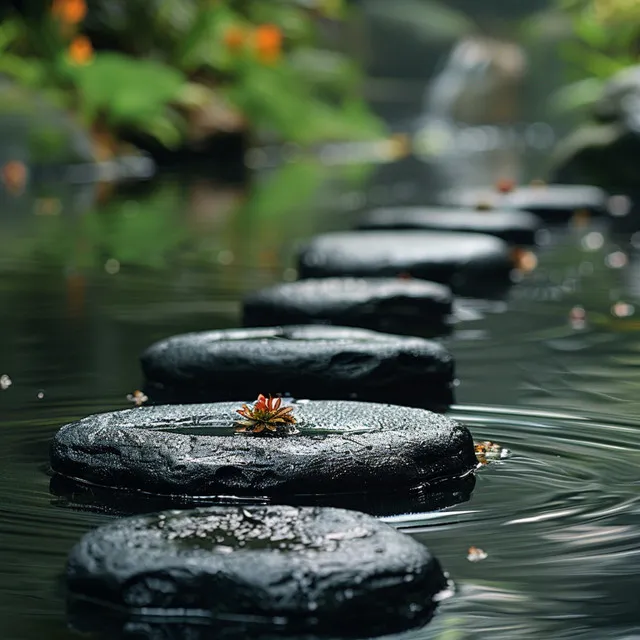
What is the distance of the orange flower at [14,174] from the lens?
14742 millimetres

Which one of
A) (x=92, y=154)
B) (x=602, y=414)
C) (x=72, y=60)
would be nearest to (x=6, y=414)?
(x=602, y=414)

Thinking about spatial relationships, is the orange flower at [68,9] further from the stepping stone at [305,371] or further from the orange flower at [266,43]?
the stepping stone at [305,371]

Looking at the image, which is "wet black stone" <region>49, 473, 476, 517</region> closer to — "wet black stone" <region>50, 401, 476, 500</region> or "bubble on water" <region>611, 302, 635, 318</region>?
"wet black stone" <region>50, 401, 476, 500</region>

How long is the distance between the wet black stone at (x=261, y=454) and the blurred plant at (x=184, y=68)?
45.3 ft

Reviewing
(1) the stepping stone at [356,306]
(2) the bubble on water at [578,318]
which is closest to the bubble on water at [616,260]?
(2) the bubble on water at [578,318]

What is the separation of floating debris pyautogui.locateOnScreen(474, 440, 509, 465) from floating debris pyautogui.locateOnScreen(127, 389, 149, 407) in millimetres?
1133

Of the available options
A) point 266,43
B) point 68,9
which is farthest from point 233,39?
point 68,9

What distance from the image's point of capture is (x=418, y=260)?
24.0 ft

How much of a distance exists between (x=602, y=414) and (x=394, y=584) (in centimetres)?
188

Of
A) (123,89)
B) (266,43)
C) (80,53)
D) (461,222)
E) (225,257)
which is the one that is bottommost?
(225,257)

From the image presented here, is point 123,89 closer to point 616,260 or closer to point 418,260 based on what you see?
point 616,260

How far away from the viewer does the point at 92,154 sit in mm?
16828

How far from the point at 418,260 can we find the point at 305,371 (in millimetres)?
2780

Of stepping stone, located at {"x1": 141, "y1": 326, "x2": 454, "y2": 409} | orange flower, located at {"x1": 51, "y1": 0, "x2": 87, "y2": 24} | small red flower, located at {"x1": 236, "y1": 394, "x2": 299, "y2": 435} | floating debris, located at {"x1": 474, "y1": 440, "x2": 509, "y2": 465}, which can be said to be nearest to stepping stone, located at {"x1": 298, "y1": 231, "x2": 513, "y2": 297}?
stepping stone, located at {"x1": 141, "y1": 326, "x2": 454, "y2": 409}
